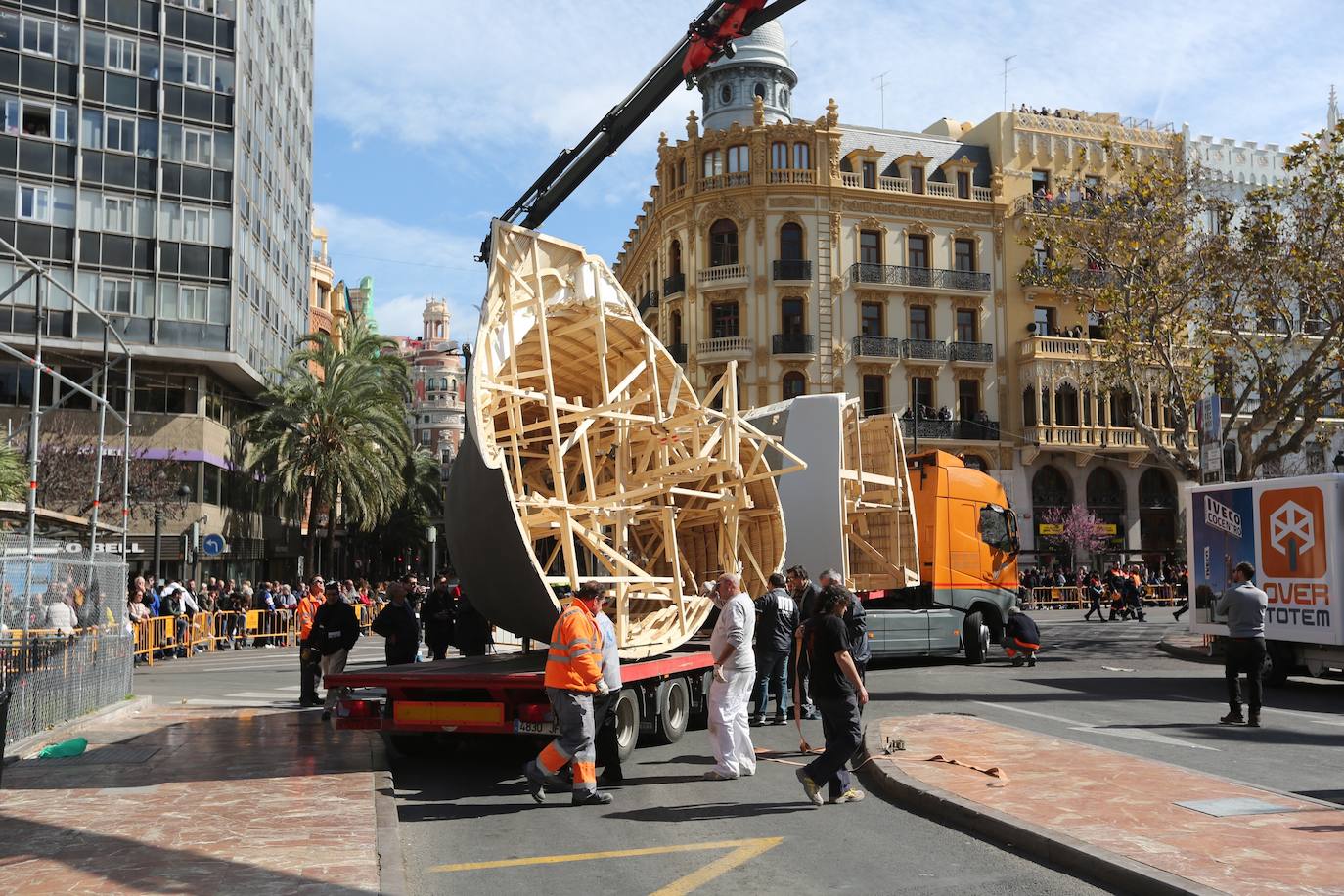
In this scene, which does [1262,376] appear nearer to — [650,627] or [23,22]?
[650,627]

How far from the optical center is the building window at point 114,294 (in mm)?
36781

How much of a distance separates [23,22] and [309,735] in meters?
32.7

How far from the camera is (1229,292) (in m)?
25.3

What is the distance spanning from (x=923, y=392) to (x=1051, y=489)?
272 inches

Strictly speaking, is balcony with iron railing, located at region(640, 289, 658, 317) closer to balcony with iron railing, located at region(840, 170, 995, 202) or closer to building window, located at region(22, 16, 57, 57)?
balcony with iron railing, located at region(840, 170, 995, 202)

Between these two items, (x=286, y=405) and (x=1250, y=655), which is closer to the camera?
(x=1250, y=655)

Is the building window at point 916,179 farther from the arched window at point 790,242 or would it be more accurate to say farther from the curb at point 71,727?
the curb at point 71,727

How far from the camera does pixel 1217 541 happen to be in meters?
19.1

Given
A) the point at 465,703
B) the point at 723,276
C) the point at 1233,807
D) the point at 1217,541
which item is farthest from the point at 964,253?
the point at 1233,807

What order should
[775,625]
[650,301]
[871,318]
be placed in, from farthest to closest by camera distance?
1. [650,301]
2. [871,318]
3. [775,625]

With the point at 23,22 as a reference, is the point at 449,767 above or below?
below

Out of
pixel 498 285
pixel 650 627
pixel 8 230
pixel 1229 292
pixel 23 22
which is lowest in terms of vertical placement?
pixel 650 627

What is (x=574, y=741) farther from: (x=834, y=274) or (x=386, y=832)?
(x=834, y=274)

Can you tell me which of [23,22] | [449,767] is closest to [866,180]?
[23,22]
